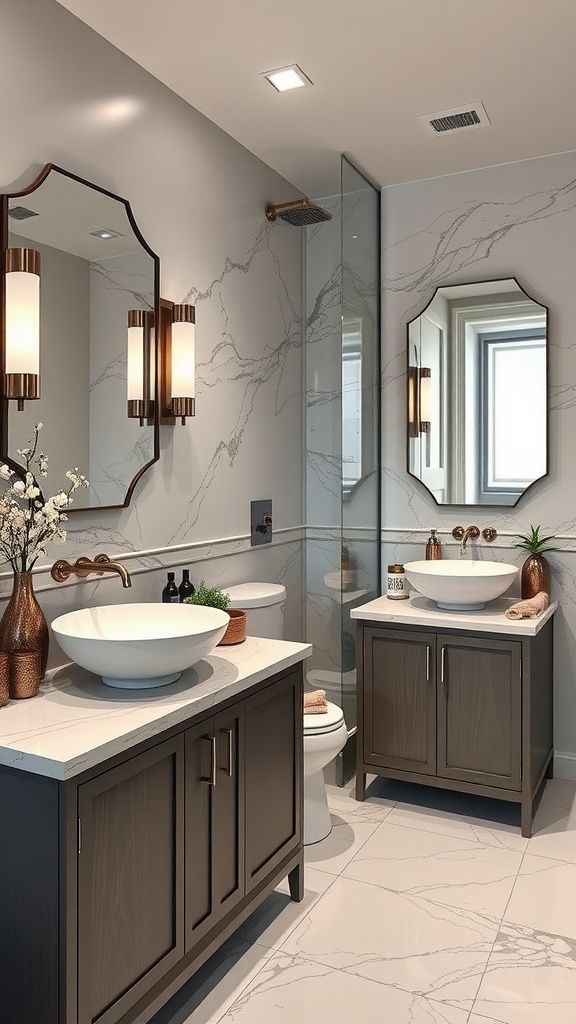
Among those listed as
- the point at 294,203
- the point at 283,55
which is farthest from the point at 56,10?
the point at 294,203

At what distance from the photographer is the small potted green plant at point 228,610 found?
2.44 meters

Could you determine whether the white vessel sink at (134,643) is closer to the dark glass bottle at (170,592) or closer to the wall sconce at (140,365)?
the dark glass bottle at (170,592)

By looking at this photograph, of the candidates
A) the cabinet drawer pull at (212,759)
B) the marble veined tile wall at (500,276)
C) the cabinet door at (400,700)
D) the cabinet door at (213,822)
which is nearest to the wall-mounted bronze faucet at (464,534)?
the marble veined tile wall at (500,276)

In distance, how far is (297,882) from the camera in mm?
2414

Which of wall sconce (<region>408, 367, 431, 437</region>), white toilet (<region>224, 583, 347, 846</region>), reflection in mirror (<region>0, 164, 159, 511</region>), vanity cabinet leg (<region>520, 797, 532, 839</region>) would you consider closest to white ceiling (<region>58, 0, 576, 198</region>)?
reflection in mirror (<region>0, 164, 159, 511</region>)

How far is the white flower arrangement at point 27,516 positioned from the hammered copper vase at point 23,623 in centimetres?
5

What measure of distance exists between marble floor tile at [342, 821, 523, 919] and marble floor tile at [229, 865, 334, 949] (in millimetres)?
113

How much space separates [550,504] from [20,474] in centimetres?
227

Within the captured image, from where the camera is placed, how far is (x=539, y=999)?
1.98 metres

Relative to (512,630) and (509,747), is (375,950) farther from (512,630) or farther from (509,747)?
(512,630)

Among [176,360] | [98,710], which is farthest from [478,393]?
[98,710]

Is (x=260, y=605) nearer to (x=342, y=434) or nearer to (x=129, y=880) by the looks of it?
(x=342, y=434)

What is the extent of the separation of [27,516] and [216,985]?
4.31 ft

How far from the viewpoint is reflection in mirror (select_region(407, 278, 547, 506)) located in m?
3.41
